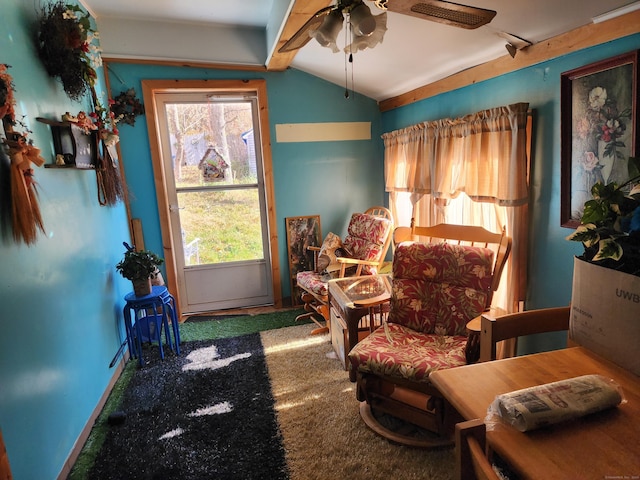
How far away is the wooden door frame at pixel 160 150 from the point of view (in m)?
3.27

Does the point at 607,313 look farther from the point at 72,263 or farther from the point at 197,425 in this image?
the point at 72,263

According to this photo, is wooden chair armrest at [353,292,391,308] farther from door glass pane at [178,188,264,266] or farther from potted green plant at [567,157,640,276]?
door glass pane at [178,188,264,266]

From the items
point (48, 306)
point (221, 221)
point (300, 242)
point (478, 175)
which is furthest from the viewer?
point (300, 242)

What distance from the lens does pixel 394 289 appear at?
2.36 m

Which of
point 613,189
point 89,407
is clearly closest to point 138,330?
point 89,407

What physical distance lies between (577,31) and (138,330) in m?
3.19

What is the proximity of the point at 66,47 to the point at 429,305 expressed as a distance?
→ 2505 mm

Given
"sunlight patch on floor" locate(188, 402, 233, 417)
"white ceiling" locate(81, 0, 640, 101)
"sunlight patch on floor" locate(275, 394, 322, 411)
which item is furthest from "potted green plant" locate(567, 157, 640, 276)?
"sunlight patch on floor" locate(188, 402, 233, 417)

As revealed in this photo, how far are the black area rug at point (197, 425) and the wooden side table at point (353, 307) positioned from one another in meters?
0.57

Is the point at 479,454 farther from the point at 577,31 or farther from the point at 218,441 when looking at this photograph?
the point at 577,31

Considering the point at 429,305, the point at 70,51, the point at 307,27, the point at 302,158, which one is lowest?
the point at 429,305

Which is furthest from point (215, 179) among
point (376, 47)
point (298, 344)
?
point (376, 47)

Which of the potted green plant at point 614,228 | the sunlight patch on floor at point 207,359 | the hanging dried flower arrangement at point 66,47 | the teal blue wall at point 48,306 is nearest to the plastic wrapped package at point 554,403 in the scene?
the potted green plant at point 614,228

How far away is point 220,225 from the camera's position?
3695 mm
